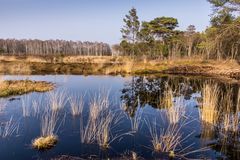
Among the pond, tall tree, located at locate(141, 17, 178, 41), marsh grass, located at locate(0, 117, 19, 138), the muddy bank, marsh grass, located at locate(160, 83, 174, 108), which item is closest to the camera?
the pond

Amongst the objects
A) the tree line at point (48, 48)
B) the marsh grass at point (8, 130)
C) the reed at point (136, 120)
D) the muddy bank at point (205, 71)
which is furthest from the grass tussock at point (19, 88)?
the tree line at point (48, 48)

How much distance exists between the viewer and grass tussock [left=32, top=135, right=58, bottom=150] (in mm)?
6887

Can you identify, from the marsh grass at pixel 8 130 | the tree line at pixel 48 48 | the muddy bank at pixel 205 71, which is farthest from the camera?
the tree line at pixel 48 48

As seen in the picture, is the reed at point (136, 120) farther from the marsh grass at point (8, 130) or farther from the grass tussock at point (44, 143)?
the marsh grass at point (8, 130)

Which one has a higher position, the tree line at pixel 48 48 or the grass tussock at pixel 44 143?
the tree line at pixel 48 48

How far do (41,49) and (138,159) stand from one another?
114862mm

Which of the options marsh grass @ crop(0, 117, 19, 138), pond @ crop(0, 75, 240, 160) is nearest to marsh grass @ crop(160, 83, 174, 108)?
pond @ crop(0, 75, 240, 160)

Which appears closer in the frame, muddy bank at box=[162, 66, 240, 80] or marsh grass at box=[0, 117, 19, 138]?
marsh grass at box=[0, 117, 19, 138]

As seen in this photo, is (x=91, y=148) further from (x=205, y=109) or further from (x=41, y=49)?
(x=41, y=49)

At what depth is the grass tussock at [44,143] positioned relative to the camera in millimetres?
6887

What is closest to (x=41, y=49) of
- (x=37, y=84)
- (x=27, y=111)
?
(x=37, y=84)

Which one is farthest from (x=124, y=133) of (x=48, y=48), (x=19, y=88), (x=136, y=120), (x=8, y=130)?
(x=48, y=48)

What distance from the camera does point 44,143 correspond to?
6.95 m

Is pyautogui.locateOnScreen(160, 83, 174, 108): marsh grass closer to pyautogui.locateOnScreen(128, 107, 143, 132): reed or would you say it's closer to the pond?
the pond
